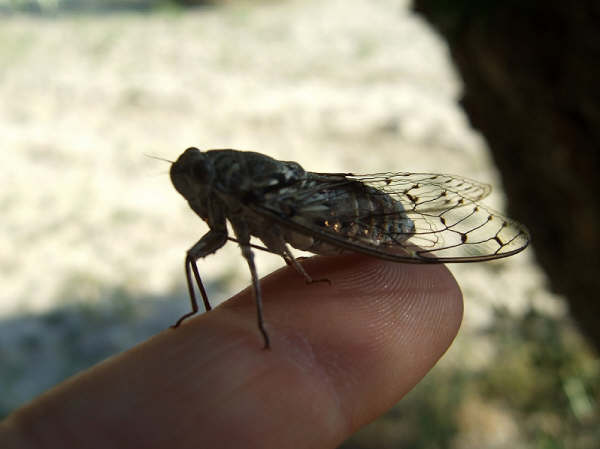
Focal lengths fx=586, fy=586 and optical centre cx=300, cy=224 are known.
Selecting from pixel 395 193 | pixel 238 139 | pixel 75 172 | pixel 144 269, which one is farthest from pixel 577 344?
pixel 75 172

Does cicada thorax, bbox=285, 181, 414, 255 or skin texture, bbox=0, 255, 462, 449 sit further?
cicada thorax, bbox=285, 181, 414, 255

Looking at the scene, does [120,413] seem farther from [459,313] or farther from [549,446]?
[549,446]

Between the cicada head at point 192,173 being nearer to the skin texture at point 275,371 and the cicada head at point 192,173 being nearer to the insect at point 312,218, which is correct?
the insect at point 312,218

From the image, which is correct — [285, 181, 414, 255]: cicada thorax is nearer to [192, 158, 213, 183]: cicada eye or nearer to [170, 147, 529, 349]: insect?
[170, 147, 529, 349]: insect

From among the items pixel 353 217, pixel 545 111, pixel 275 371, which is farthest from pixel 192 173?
pixel 545 111

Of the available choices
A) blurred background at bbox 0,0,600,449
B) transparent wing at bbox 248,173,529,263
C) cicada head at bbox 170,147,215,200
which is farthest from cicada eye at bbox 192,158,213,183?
blurred background at bbox 0,0,600,449
